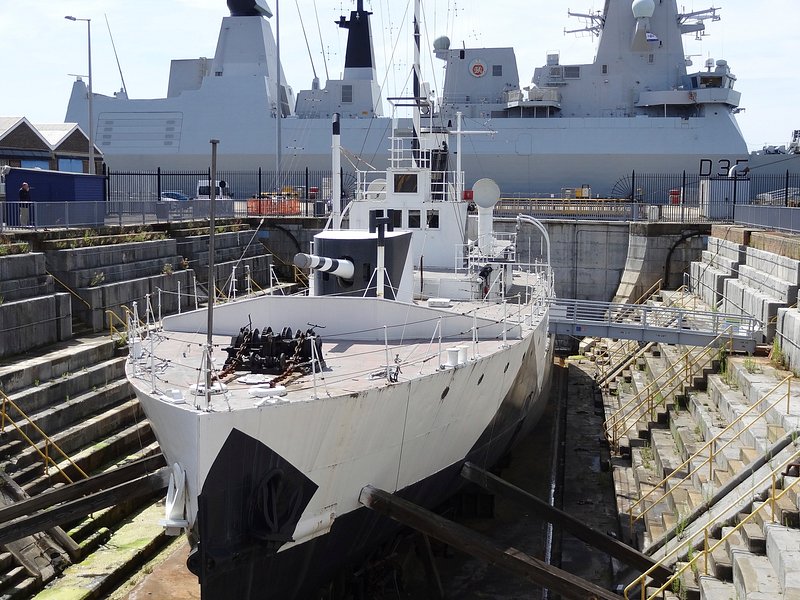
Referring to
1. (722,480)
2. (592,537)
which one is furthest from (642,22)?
(592,537)

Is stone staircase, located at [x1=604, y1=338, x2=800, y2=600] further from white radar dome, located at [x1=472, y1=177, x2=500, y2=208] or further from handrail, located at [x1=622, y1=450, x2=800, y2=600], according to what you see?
white radar dome, located at [x1=472, y1=177, x2=500, y2=208]

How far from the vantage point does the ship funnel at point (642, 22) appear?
37.8 m

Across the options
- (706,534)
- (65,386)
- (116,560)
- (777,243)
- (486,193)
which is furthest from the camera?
(486,193)

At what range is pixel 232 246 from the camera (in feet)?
86.6

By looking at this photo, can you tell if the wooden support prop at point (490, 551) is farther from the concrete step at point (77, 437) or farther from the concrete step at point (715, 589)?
the concrete step at point (77, 437)

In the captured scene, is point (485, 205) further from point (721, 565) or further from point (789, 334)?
point (721, 565)

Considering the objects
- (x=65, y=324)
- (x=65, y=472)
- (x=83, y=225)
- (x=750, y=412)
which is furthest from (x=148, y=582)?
(x=83, y=225)

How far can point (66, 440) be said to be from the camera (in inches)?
515

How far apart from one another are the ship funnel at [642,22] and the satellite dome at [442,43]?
8.73 meters

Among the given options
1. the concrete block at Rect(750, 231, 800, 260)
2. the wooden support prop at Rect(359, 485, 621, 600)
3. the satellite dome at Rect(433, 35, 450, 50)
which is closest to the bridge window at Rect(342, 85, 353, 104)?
the satellite dome at Rect(433, 35, 450, 50)

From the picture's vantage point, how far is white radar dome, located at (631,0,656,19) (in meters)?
37.8

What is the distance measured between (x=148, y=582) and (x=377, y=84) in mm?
37537

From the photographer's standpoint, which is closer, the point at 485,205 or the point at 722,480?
the point at 722,480

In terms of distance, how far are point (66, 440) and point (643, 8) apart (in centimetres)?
3330
